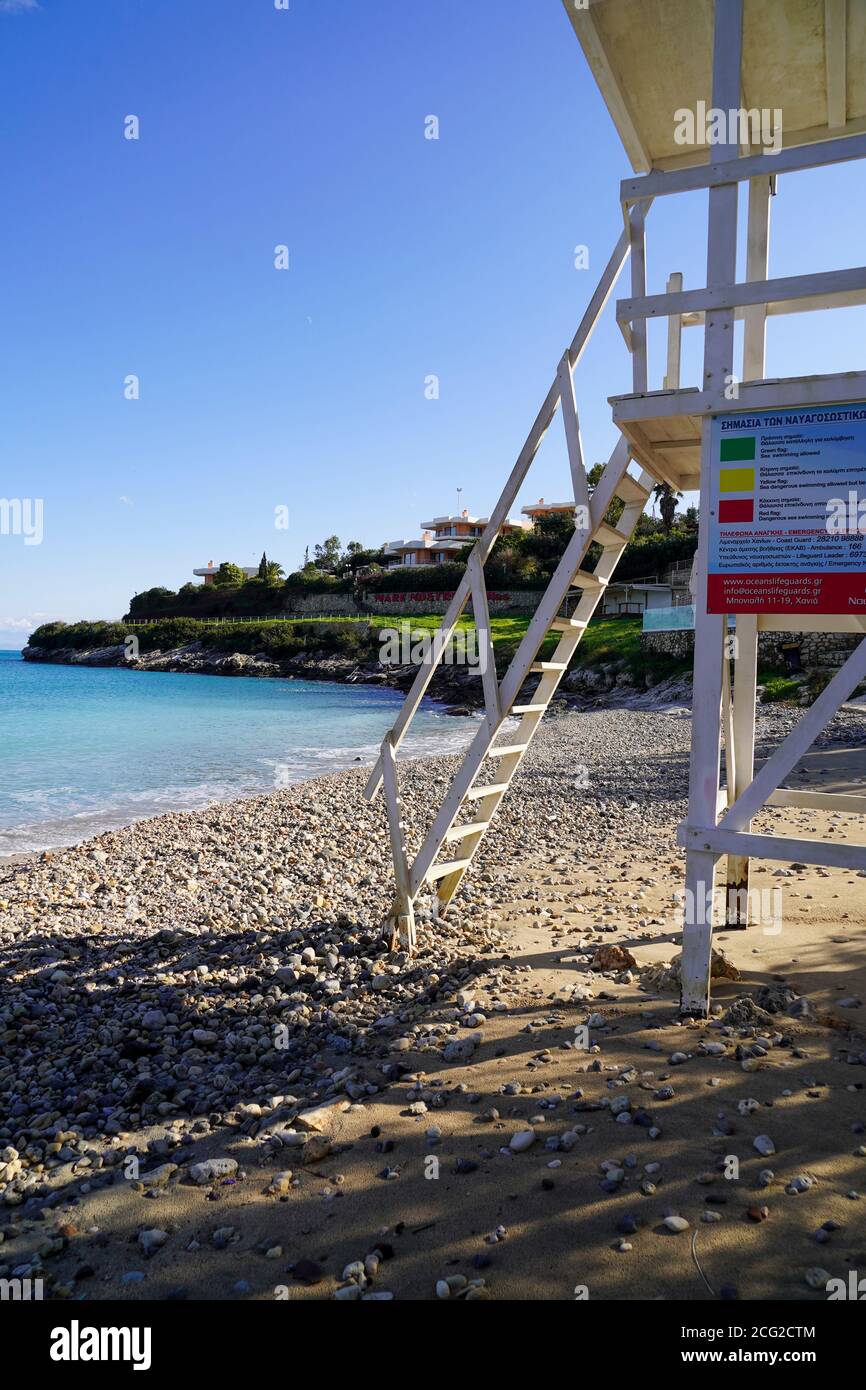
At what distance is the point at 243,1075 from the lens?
6.18 metres

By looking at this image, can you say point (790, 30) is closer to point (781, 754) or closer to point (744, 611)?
point (744, 611)

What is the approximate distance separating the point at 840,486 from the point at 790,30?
381 cm

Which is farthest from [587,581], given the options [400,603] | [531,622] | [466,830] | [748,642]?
[400,603]

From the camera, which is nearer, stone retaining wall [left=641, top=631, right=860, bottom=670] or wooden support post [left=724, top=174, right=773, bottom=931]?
wooden support post [left=724, top=174, right=773, bottom=931]

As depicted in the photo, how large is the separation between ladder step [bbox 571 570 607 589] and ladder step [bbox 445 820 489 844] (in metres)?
2.72

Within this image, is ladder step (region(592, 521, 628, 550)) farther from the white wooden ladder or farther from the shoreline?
the shoreline

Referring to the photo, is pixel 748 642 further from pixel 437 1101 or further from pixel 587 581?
pixel 437 1101

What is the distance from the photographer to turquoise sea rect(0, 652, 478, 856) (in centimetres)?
2262

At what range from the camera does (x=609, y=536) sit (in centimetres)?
792

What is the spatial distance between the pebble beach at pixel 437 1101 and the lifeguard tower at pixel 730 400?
1179 mm

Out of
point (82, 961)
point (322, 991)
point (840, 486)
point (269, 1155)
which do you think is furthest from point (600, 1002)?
point (82, 961)

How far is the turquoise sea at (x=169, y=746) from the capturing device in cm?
2262

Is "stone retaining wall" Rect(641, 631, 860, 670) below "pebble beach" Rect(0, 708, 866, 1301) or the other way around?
the other way around

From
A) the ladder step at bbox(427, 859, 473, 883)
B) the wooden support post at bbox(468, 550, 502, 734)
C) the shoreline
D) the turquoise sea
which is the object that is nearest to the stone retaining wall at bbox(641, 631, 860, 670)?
the turquoise sea
